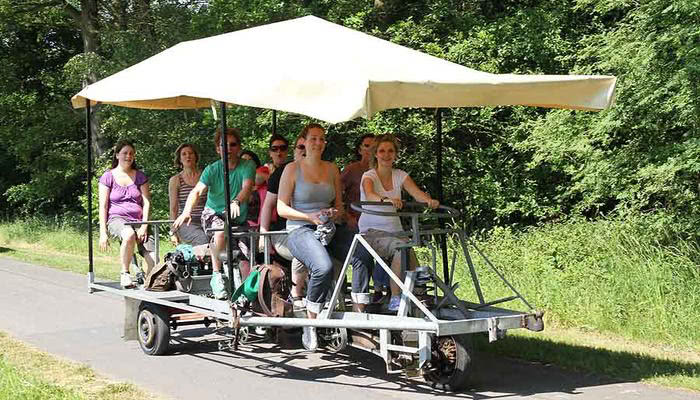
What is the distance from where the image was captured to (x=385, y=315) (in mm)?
7445

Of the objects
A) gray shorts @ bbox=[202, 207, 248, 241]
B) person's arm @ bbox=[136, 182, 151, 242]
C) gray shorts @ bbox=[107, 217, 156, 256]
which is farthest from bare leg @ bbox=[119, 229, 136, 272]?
gray shorts @ bbox=[202, 207, 248, 241]

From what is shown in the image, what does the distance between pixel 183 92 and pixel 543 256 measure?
780 centimetres

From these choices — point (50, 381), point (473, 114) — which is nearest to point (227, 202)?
point (50, 381)

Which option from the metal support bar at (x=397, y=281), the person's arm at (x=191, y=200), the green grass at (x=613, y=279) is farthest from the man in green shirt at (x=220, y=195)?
the green grass at (x=613, y=279)

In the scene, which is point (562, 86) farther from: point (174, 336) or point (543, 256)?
point (543, 256)

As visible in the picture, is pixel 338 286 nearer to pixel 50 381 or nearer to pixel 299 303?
pixel 299 303

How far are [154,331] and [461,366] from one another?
3420mm

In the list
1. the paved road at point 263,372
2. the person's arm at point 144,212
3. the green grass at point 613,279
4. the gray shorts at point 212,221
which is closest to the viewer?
the paved road at point 263,372

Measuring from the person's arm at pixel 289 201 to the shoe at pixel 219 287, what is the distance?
96 cm

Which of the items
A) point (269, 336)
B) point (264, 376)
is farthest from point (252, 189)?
point (264, 376)

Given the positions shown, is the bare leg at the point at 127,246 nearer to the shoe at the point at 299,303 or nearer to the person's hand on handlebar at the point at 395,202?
the shoe at the point at 299,303

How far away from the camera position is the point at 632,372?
757 centimetres

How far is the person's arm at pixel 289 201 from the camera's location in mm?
8023

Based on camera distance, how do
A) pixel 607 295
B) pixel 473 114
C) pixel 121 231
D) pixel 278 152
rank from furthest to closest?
pixel 473 114, pixel 607 295, pixel 121 231, pixel 278 152
